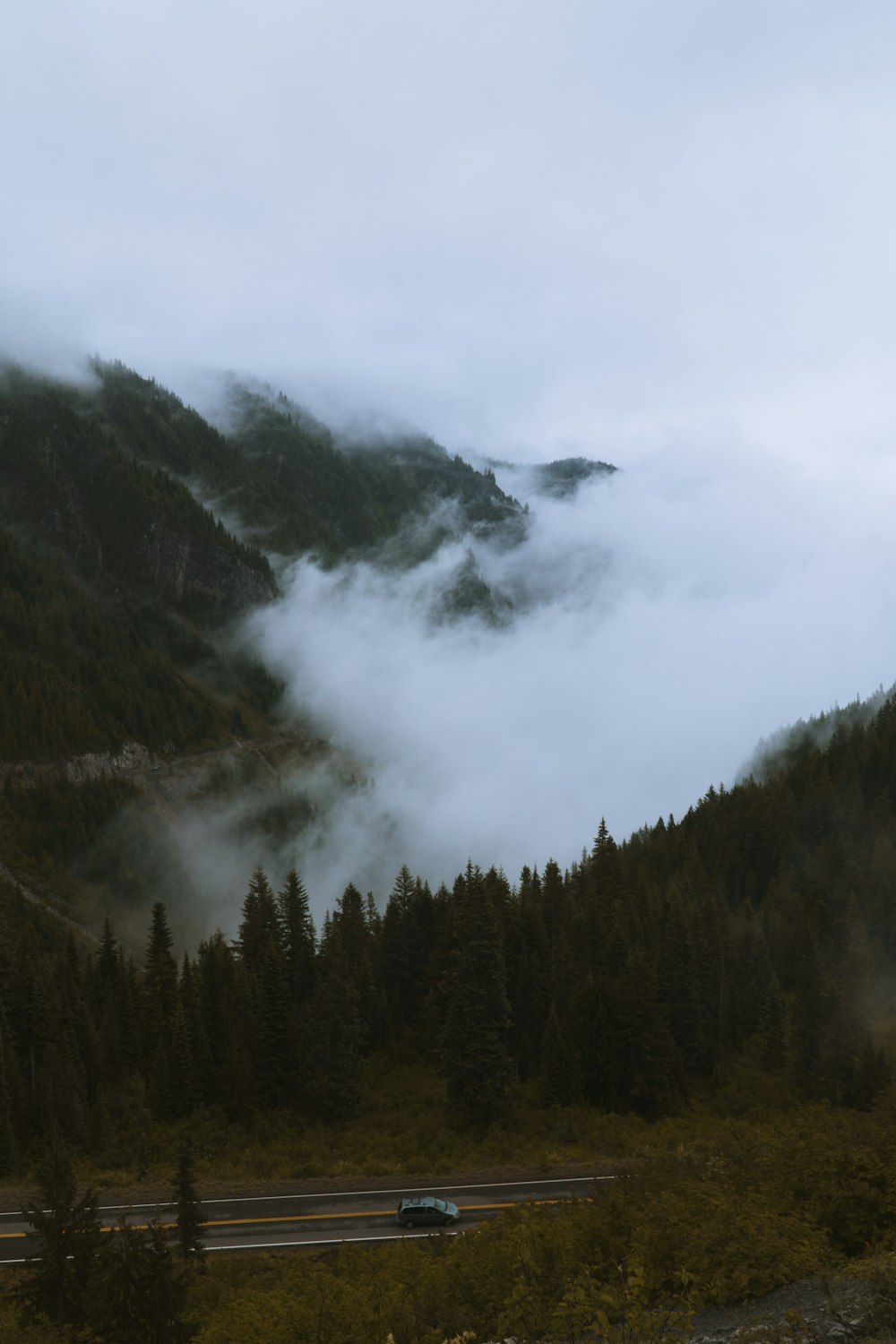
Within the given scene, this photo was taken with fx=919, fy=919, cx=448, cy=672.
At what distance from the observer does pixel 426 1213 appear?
40.9 m

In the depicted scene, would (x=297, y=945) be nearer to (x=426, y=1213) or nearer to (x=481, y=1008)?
(x=481, y=1008)

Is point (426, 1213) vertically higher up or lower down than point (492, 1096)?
lower down

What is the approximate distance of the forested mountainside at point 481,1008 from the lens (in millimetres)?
63250

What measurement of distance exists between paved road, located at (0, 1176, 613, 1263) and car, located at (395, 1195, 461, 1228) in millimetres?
481

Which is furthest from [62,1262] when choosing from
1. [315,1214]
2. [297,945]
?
[297,945]

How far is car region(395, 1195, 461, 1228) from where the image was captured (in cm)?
4081

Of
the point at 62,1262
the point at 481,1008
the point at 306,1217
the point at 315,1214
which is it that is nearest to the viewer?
the point at 62,1262

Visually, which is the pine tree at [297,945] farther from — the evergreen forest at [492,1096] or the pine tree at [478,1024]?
the pine tree at [478,1024]

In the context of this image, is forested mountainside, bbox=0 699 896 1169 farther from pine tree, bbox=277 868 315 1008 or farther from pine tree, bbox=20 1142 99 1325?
pine tree, bbox=20 1142 99 1325

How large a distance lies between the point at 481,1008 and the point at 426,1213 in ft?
72.0

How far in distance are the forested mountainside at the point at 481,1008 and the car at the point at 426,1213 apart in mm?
19102

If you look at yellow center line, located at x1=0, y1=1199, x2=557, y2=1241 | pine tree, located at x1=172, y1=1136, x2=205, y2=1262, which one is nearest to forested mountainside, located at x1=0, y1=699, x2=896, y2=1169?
yellow center line, located at x1=0, y1=1199, x2=557, y2=1241

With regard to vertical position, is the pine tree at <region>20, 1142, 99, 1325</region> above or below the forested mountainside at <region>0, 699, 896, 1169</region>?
below

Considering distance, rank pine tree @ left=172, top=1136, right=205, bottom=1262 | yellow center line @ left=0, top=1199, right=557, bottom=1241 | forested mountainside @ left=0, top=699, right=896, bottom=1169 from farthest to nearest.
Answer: forested mountainside @ left=0, top=699, right=896, bottom=1169
yellow center line @ left=0, top=1199, right=557, bottom=1241
pine tree @ left=172, top=1136, right=205, bottom=1262
